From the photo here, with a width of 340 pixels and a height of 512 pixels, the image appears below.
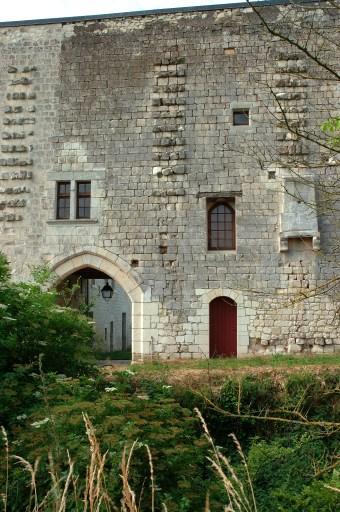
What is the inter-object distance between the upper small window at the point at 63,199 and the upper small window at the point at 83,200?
0.86 ft

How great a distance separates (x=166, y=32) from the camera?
14.6 m

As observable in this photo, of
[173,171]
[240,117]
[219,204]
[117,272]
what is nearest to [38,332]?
[117,272]

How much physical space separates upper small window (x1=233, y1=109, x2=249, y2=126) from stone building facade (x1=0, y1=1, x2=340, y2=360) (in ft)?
0.12

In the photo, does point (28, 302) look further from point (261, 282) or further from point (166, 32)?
point (166, 32)

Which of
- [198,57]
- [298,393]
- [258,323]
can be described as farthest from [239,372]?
[198,57]

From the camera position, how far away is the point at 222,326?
13797 mm

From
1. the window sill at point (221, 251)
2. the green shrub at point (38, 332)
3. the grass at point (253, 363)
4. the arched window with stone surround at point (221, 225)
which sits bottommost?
the grass at point (253, 363)

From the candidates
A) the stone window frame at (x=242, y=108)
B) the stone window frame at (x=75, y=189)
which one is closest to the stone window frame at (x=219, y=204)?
the stone window frame at (x=242, y=108)

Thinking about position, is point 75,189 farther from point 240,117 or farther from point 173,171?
point 240,117

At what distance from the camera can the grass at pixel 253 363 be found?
1074cm

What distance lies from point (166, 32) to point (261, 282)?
6.49m

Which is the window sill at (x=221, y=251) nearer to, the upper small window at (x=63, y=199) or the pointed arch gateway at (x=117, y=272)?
the pointed arch gateway at (x=117, y=272)

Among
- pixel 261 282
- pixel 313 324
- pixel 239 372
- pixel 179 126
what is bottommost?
pixel 239 372

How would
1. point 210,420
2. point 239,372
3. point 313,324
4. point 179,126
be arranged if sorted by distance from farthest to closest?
point 179,126 → point 313,324 → point 239,372 → point 210,420
